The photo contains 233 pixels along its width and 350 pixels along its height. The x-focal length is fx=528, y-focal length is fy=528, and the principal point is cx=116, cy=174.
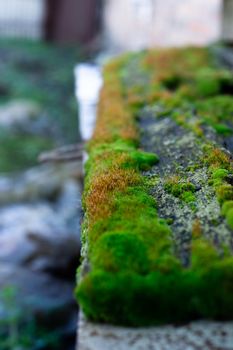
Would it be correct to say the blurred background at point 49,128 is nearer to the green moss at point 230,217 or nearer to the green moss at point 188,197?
the green moss at point 188,197

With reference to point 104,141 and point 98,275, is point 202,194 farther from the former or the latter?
point 104,141

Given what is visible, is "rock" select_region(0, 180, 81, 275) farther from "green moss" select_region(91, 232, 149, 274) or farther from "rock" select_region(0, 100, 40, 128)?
"green moss" select_region(91, 232, 149, 274)

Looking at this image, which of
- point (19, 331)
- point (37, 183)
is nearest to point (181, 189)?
point (19, 331)

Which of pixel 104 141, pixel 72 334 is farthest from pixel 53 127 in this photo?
pixel 104 141

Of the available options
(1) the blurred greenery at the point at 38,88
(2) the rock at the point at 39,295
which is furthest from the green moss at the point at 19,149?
(2) the rock at the point at 39,295

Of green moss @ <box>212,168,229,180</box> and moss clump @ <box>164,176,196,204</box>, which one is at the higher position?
green moss @ <box>212,168,229,180</box>

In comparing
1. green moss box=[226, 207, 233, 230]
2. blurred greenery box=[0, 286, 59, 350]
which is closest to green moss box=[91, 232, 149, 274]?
green moss box=[226, 207, 233, 230]
